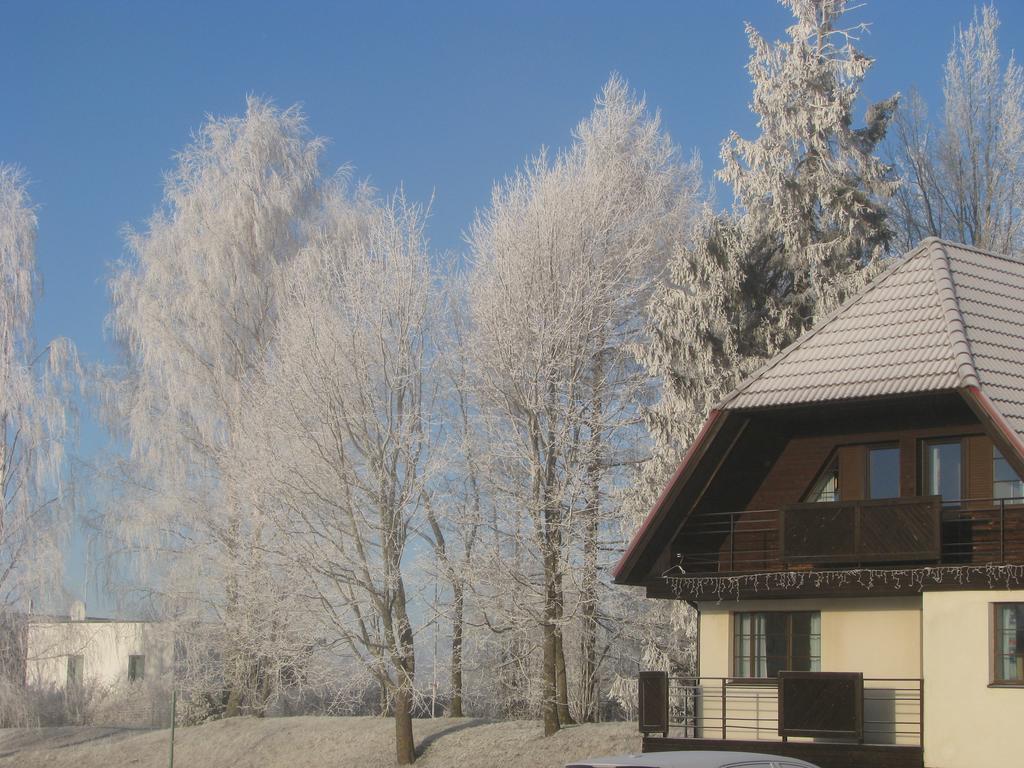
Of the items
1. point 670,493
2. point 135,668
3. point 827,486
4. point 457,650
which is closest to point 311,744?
point 457,650

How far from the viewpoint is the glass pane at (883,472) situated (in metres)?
19.9

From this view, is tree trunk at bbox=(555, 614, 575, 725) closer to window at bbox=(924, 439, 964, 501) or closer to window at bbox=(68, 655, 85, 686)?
window at bbox=(924, 439, 964, 501)

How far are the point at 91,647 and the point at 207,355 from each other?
322 inches

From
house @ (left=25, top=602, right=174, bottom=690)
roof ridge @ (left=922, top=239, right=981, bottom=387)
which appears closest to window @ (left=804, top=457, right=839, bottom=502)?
roof ridge @ (left=922, top=239, right=981, bottom=387)

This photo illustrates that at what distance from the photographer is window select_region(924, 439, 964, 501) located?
19.3 m

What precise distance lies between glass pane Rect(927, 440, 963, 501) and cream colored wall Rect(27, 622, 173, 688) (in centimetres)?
2109

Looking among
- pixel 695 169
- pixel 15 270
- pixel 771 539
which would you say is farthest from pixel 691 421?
pixel 15 270

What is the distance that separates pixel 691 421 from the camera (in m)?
27.6

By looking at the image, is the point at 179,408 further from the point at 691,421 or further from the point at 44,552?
the point at 691,421

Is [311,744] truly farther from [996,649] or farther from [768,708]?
[996,649]

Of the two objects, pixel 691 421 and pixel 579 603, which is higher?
pixel 691 421

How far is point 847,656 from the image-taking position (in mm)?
19828

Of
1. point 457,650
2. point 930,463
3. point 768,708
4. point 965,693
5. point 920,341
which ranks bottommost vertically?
point 457,650

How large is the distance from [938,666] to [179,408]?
2295cm
